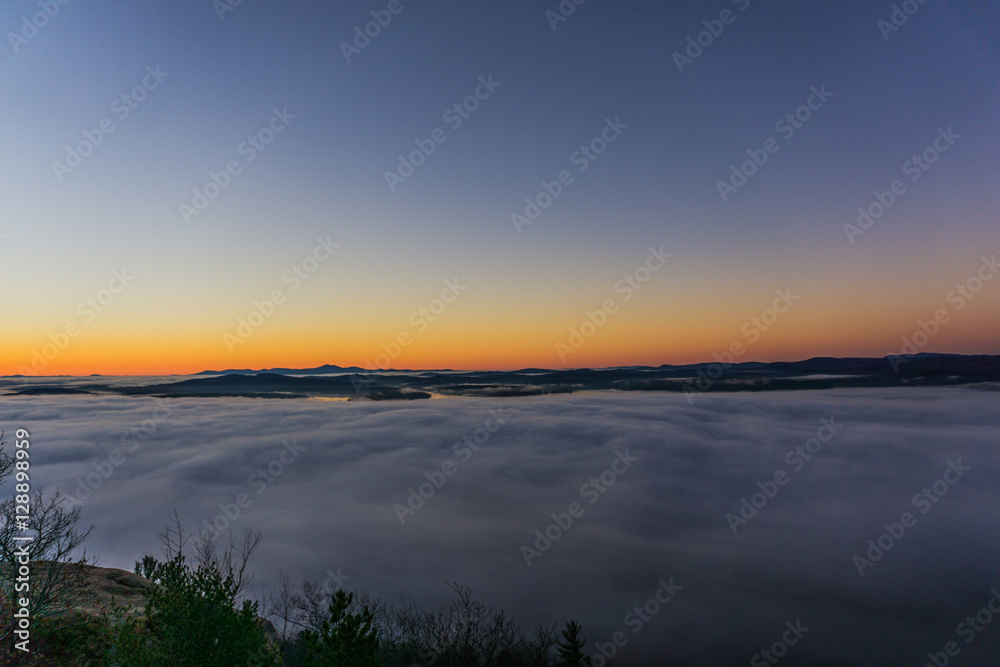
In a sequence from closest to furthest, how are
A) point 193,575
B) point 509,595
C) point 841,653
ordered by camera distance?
point 193,575
point 841,653
point 509,595

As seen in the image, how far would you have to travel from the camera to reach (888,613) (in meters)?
110

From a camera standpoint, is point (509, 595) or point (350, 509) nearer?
point (509, 595)

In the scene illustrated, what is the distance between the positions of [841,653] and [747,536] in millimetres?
81504

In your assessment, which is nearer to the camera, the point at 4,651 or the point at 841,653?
the point at 4,651

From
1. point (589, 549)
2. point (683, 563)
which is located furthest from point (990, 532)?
point (589, 549)

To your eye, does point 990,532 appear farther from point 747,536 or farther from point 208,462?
point 208,462

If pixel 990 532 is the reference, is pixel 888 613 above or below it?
below

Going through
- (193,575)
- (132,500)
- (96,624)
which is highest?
(193,575)

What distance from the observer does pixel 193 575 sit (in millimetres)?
27094

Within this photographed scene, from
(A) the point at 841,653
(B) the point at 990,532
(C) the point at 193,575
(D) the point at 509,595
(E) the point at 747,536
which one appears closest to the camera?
(C) the point at 193,575

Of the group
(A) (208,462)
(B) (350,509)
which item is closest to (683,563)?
(B) (350,509)

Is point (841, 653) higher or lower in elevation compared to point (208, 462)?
lower

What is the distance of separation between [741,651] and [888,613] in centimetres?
4690

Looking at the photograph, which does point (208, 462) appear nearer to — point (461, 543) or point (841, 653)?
point (461, 543)
